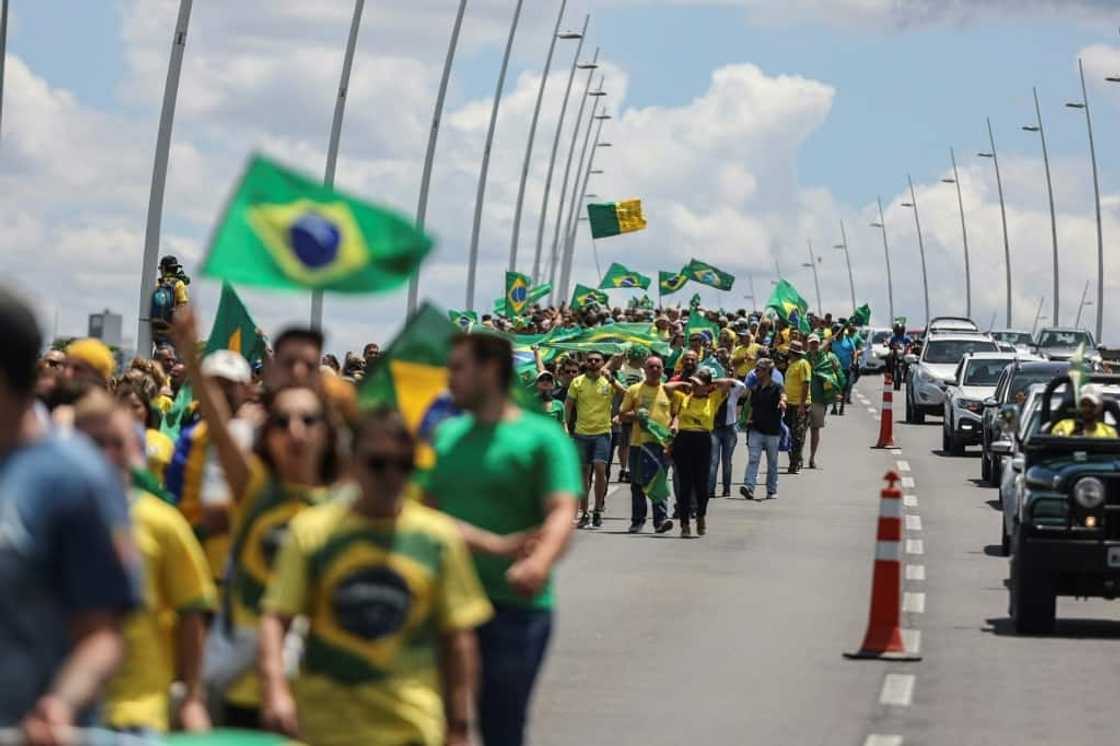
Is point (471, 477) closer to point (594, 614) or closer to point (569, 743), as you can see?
point (569, 743)

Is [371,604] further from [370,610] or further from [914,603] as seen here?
[914,603]

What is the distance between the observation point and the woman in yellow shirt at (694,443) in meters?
26.8

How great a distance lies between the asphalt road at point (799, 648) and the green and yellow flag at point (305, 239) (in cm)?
521

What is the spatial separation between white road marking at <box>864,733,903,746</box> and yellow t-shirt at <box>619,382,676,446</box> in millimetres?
13763

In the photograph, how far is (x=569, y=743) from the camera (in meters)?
12.9

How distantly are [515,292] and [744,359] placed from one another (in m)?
24.1

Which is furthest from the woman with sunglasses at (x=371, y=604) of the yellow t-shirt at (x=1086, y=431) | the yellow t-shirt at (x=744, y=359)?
the yellow t-shirt at (x=744, y=359)

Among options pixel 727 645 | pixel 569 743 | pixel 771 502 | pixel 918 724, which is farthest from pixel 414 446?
pixel 771 502

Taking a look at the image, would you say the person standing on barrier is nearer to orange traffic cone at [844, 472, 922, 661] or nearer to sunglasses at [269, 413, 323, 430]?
orange traffic cone at [844, 472, 922, 661]

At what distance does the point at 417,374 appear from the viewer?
9.95 metres

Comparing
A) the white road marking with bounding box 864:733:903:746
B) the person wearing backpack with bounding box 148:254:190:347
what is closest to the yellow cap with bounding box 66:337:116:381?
the white road marking with bounding box 864:733:903:746

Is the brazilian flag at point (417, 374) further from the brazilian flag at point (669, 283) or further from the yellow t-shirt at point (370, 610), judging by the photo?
the brazilian flag at point (669, 283)

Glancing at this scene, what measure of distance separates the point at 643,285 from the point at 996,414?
107 ft

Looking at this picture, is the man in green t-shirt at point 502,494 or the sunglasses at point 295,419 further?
the man in green t-shirt at point 502,494
